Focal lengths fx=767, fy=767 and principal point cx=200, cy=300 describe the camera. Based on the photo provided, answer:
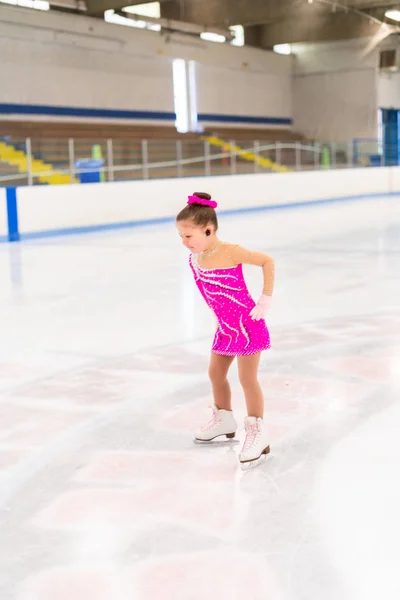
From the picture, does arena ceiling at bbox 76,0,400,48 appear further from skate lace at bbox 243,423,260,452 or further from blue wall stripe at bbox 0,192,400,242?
skate lace at bbox 243,423,260,452

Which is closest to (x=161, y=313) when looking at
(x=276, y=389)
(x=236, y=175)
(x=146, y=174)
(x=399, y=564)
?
(x=276, y=389)

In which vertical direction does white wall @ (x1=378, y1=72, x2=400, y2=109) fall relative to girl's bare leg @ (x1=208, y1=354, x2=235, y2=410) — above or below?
above

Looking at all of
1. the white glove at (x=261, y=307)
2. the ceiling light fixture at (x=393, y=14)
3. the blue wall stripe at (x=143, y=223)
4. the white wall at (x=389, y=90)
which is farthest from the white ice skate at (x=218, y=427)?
the white wall at (x=389, y=90)

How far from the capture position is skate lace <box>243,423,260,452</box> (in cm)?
211

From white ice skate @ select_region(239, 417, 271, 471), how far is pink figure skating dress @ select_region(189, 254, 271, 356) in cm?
21

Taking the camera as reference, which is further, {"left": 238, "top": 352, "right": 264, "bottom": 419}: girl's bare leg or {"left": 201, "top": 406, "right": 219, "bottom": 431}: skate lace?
{"left": 201, "top": 406, "right": 219, "bottom": 431}: skate lace

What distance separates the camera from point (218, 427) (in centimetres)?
229

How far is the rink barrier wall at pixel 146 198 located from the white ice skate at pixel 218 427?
6.80 meters

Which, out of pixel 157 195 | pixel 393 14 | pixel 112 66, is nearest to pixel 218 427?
pixel 157 195

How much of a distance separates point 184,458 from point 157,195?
29.2 feet

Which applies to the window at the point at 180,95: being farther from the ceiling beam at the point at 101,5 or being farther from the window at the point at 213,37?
the ceiling beam at the point at 101,5

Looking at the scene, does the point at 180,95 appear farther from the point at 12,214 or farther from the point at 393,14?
the point at 12,214

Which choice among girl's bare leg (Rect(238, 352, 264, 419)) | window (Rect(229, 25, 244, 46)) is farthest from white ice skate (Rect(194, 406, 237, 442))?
window (Rect(229, 25, 244, 46))

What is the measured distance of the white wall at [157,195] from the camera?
913cm
